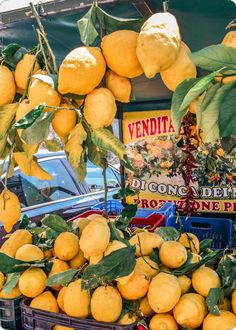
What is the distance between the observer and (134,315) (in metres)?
1.24

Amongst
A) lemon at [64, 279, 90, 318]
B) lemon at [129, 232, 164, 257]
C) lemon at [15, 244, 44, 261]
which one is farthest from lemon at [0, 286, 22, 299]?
lemon at [129, 232, 164, 257]

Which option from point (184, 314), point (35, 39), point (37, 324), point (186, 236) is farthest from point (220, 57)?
point (35, 39)

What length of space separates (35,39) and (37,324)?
1.22 meters

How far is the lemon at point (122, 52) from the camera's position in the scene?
98 cm

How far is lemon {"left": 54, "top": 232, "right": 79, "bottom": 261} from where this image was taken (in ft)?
4.49

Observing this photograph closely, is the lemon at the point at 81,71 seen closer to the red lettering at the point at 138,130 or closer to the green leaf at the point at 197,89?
A: the green leaf at the point at 197,89

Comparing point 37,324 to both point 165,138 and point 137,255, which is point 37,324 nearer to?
point 137,255

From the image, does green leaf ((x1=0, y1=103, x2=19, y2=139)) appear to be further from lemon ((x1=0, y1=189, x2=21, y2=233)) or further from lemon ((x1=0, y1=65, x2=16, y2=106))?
lemon ((x1=0, y1=189, x2=21, y2=233))

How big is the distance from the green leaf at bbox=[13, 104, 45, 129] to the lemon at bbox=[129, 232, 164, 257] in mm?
650

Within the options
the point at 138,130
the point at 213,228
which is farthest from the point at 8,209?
the point at 138,130

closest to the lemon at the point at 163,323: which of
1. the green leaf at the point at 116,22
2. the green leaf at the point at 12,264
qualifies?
the green leaf at the point at 12,264

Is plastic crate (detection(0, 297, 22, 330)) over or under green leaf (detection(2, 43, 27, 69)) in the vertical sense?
under

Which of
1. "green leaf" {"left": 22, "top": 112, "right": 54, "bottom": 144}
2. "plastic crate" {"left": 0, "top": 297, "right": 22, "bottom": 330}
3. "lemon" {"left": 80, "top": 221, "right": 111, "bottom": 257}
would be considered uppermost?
"green leaf" {"left": 22, "top": 112, "right": 54, "bottom": 144}

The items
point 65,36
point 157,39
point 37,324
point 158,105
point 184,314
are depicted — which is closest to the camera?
point 157,39
